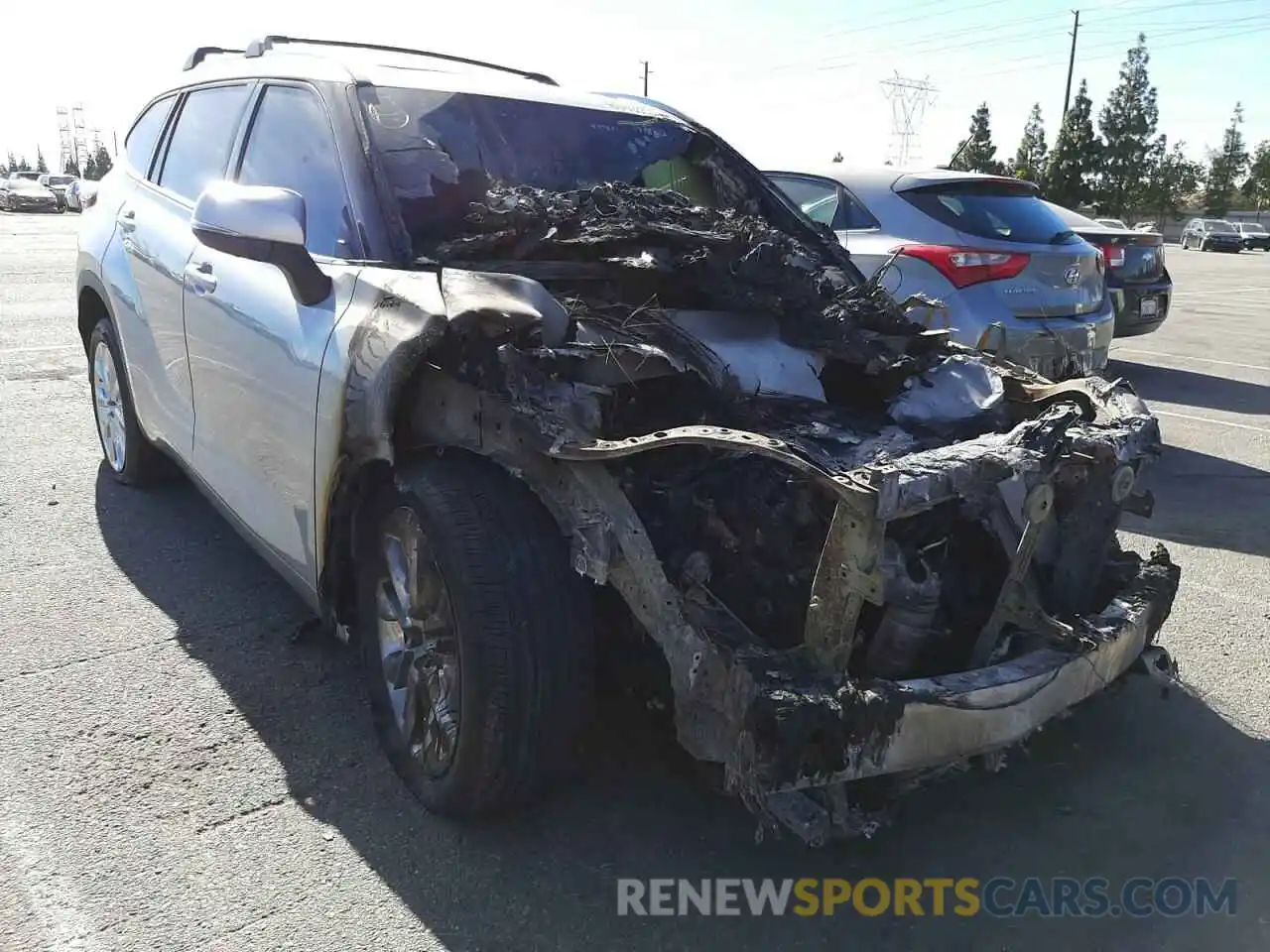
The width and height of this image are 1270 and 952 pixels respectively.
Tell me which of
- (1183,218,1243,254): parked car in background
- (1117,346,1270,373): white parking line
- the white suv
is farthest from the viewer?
(1183,218,1243,254): parked car in background

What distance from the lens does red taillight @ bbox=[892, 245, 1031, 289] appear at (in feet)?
20.2

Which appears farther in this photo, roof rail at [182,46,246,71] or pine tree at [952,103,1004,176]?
pine tree at [952,103,1004,176]

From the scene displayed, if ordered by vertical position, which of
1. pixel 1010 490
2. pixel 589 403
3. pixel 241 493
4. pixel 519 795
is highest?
pixel 589 403

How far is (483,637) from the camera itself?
7.98ft

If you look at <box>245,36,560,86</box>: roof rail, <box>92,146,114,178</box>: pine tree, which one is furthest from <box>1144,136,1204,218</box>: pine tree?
<box>92,146,114,178</box>: pine tree

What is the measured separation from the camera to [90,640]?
3.62 m

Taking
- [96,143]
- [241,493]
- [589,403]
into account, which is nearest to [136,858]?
[241,493]

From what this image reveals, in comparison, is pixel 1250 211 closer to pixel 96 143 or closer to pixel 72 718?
pixel 72 718

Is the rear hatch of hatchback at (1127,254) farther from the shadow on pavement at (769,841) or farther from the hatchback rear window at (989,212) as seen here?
the shadow on pavement at (769,841)

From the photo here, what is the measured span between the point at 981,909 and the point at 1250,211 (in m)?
91.8

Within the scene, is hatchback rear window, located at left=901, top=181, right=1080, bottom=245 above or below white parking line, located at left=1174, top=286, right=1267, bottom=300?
above

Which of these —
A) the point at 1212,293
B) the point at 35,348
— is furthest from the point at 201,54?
the point at 1212,293

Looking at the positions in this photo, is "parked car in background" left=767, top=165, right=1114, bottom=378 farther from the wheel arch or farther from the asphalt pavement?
the wheel arch

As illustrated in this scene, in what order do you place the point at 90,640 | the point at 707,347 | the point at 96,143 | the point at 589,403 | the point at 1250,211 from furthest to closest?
the point at 96,143, the point at 1250,211, the point at 90,640, the point at 707,347, the point at 589,403
